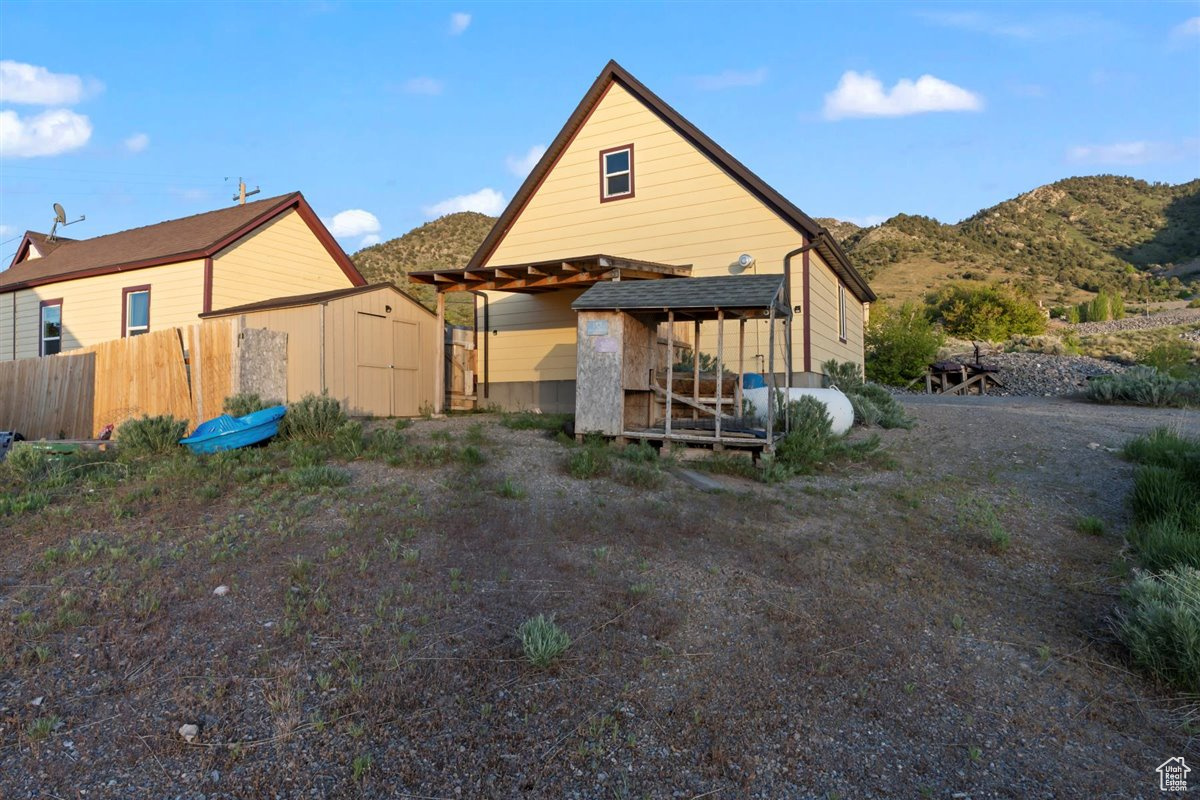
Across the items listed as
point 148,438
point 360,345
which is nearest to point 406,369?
point 360,345

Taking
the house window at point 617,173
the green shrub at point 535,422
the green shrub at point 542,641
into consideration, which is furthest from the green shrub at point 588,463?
the house window at point 617,173

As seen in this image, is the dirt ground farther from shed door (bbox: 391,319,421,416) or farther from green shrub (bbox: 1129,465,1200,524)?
shed door (bbox: 391,319,421,416)

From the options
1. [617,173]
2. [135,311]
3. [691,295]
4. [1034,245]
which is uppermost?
[1034,245]

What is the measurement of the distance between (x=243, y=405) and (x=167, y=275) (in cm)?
918

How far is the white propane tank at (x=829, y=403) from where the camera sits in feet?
37.6

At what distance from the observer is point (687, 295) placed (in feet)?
33.8

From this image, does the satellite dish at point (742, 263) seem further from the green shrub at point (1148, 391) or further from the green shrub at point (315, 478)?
the green shrub at point (315, 478)

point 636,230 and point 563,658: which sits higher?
point 636,230

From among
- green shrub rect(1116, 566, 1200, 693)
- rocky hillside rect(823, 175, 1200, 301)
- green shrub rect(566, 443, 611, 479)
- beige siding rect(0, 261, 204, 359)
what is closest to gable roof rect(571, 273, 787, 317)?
green shrub rect(566, 443, 611, 479)

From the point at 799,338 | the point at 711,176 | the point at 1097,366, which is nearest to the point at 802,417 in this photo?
the point at 799,338

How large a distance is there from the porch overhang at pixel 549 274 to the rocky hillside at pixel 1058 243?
41.0m

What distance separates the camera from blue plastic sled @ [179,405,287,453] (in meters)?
9.27

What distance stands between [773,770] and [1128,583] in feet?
13.3

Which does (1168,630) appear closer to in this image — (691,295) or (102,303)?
(691,295)
